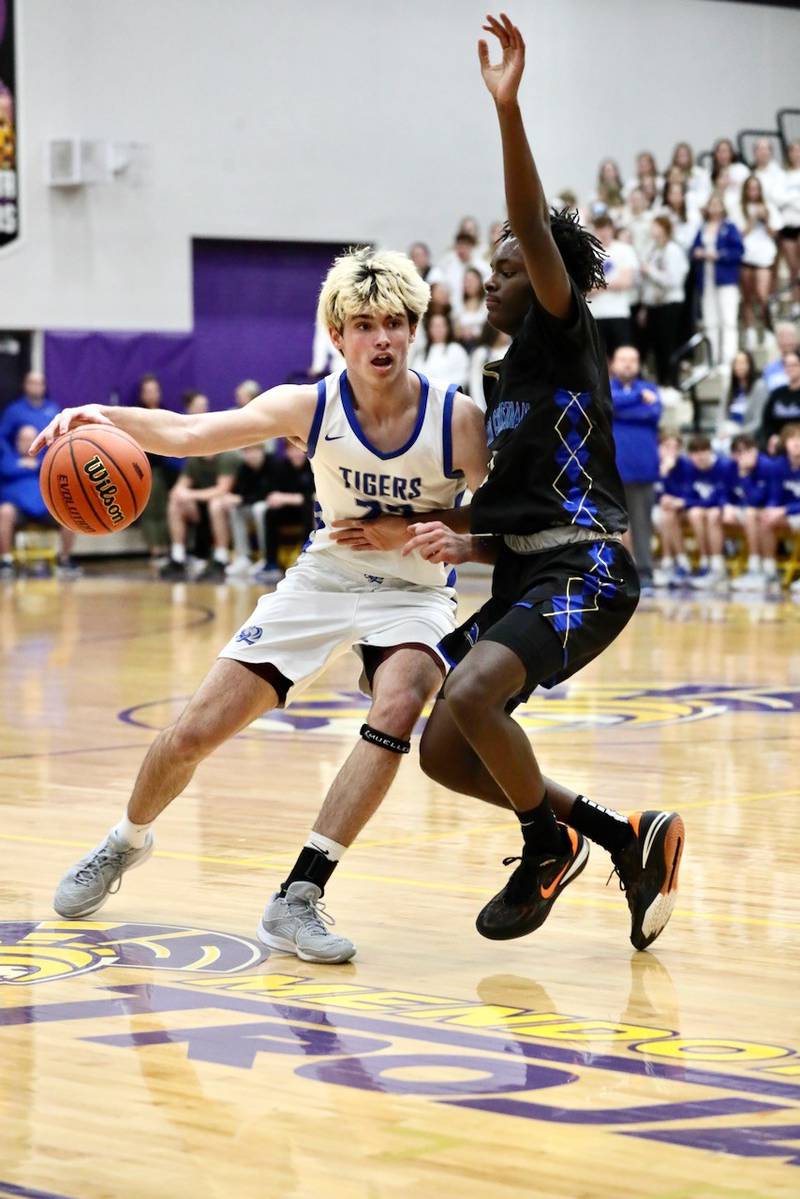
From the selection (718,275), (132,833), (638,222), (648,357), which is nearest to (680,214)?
(638,222)

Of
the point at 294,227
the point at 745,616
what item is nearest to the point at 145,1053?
the point at 745,616

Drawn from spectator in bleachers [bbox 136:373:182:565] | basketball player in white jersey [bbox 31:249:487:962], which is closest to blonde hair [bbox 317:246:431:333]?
basketball player in white jersey [bbox 31:249:487:962]

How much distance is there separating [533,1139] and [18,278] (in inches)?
804

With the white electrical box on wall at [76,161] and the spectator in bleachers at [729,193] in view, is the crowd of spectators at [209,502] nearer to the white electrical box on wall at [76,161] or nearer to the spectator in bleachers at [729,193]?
the white electrical box on wall at [76,161]

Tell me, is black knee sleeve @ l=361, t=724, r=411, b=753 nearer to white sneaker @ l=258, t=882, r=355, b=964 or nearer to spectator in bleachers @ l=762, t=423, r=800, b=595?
white sneaker @ l=258, t=882, r=355, b=964

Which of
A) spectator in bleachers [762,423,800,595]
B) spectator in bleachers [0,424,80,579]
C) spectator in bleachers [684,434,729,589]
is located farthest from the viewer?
spectator in bleachers [0,424,80,579]

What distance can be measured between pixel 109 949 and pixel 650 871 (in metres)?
1.34

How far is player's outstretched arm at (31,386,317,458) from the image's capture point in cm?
520

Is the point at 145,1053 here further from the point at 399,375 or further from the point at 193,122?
the point at 193,122

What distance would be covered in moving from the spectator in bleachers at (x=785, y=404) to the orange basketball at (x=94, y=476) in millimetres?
12970

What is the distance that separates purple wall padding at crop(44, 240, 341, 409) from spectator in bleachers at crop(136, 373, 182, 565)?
105 centimetres

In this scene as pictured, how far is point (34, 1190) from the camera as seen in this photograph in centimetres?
310

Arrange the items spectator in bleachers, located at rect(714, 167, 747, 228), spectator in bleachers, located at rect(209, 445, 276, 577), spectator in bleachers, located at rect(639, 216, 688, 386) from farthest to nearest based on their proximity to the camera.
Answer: spectator in bleachers, located at rect(714, 167, 747, 228)
spectator in bleachers, located at rect(639, 216, 688, 386)
spectator in bleachers, located at rect(209, 445, 276, 577)

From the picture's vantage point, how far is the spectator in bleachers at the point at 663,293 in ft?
67.2
